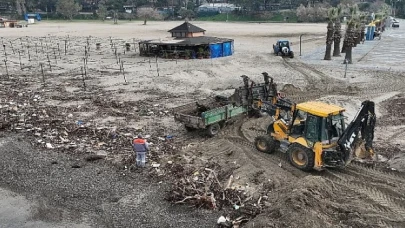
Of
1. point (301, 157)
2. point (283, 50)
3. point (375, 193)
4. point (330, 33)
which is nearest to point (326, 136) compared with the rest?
point (301, 157)

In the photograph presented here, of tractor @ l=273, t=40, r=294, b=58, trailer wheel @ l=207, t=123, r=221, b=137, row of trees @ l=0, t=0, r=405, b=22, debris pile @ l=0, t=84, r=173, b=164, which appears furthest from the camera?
row of trees @ l=0, t=0, r=405, b=22

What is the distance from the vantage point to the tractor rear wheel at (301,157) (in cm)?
1163

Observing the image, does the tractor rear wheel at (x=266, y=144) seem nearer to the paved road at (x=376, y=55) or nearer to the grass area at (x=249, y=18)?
the paved road at (x=376, y=55)

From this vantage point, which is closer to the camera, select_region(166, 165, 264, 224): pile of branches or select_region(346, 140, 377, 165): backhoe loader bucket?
select_region(166, 165, 264, 224): pile of branches

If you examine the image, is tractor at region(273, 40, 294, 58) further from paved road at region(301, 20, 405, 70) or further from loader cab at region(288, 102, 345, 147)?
loader cab at region(288, 102, 345, 147)

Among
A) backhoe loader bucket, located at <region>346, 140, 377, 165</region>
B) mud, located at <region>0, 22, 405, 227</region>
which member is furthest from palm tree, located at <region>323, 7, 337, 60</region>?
backhoe loader bucket, located at <region>346, 140, 377, 165</region>

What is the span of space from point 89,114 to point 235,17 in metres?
92.6

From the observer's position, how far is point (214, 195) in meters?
10.8

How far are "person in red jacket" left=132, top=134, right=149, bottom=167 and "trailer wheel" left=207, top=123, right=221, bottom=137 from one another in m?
3.33

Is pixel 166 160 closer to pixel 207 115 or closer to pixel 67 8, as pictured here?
pixel 207 115

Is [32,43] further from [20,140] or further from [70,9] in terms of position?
[70,9]

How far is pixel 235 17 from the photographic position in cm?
10738

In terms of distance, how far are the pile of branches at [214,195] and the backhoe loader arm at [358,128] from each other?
2.66m

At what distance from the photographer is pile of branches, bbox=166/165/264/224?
10172 millimetres
